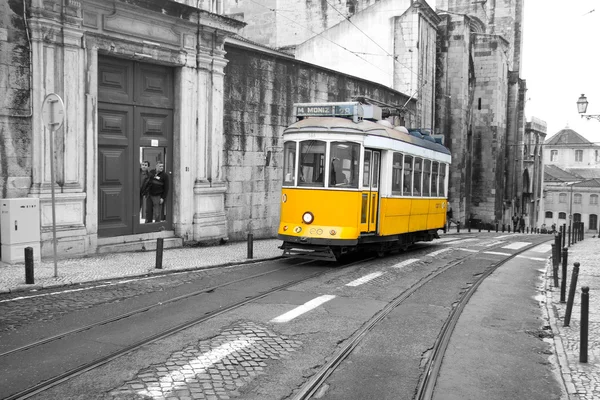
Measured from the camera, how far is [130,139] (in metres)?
14.4

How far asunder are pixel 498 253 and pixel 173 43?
10704 millimetres

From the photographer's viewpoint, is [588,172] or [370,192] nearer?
[370,192]

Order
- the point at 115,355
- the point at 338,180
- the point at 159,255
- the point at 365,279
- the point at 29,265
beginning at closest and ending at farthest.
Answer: the point at 115,355 < the point at 29,265 < the point at 365,279 < the point at 159,255 < the point at 338,180

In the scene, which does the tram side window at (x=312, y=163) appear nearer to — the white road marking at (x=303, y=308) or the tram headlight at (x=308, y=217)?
the tram headlight at (x=308, y=217)

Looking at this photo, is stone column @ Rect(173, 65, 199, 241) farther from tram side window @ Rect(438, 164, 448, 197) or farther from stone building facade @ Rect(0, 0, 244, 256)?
tram side window @ Rect(438, 164, 448, 197)

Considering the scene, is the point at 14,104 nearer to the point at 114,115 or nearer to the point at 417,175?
the point at 114,115

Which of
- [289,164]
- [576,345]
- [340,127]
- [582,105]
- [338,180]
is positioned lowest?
[576,345]

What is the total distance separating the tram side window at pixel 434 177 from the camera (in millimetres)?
17281

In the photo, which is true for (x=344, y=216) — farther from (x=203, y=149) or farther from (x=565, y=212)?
(x=565, y=212)

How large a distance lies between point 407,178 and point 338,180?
9.34ft

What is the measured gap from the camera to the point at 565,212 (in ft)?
274

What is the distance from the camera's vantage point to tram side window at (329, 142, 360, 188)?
1294cm

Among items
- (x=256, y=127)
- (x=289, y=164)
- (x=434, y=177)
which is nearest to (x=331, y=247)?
(x=289, y=164)

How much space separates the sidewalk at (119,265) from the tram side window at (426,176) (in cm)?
432
